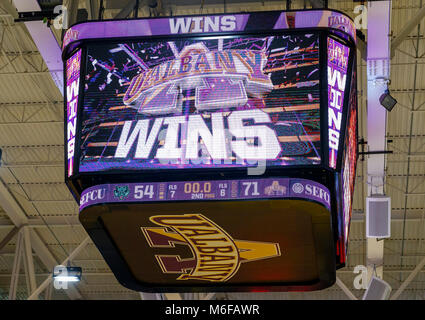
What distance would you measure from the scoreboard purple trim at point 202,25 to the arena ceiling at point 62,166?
4264mm

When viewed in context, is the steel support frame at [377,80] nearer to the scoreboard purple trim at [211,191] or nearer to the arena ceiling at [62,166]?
the arena ceiling at [62,166]

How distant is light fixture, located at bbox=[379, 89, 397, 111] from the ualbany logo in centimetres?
493

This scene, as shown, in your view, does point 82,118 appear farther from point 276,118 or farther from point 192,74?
point 276,118

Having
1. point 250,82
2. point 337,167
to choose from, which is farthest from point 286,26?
point 337,167

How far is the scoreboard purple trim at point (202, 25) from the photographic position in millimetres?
8773

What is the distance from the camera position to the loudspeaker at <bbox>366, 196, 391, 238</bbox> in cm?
1455

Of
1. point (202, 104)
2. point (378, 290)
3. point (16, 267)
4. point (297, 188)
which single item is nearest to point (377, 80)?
point (378, 290)

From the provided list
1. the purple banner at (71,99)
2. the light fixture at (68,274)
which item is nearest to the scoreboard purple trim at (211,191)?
the purple banner at (71,99)

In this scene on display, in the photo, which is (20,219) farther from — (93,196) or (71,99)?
(93,196)

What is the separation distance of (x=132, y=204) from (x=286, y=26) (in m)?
2.61

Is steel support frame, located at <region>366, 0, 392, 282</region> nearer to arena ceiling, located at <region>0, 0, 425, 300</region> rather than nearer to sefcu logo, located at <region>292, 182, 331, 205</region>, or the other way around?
arena ceiling, located at <region>0, 0, 425, 300</region>

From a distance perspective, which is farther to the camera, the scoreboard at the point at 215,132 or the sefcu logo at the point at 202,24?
the sefcu logo at the point at 202,24

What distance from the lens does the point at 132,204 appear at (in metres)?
8.53

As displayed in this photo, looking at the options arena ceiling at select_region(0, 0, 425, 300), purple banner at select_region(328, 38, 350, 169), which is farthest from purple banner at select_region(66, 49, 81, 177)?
arena ceiling at select_region(0, 0, 425, 300)
